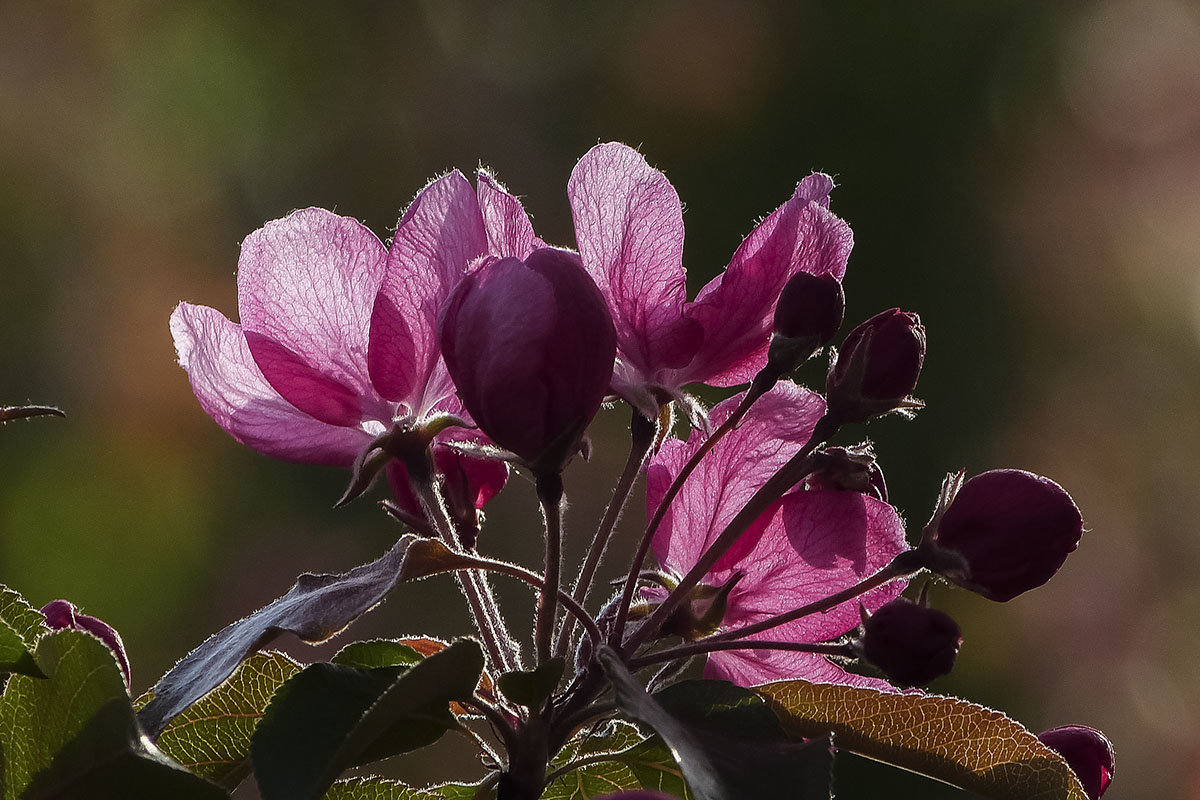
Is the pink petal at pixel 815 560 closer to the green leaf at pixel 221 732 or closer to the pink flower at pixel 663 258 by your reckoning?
the pink flower at pixel 663 258

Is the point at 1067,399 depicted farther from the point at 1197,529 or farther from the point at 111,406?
the point at 111,406

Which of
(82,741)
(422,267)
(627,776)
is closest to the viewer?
(82,741)

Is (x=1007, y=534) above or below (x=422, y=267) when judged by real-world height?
below

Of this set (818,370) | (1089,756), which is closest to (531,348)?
(1089,756)

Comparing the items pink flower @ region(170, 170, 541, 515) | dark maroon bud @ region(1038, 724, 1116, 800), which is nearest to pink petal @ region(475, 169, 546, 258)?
pink flower @ region(170, 170, 541, 515)

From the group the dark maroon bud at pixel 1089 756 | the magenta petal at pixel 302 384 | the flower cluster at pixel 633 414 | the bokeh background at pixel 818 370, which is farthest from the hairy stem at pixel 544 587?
the bokeh background at pixel 818 370

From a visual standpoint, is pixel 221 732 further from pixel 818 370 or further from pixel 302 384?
pixel 818 370

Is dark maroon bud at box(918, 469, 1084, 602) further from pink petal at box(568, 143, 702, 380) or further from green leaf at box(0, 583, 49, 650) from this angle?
green leaf at box(0, 583, 49, 650)
